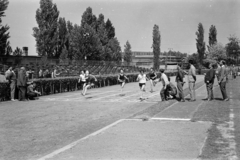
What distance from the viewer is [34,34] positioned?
49500 millimetres

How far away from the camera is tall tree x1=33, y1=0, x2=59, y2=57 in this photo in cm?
4934

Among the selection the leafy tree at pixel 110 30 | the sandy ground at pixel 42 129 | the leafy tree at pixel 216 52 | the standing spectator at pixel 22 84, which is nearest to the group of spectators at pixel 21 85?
the standing spectator at pixel 22 84

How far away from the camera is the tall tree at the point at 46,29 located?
4934 centimetres

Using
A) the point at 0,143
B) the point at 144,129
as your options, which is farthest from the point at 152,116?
the point at 0,143

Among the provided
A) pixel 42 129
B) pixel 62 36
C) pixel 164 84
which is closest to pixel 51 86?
pixel 164 84

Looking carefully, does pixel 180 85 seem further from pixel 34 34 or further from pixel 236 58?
pixel 236 58

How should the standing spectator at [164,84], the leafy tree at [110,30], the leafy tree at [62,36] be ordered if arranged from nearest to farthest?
the standing spectator at [164,84]
the leafy tree at [62,36]
the leafy tree at [110,30]

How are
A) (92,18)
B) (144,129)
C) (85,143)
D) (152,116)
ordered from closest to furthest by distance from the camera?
(85,143) < (144,129) < (152,116) < (92,18)

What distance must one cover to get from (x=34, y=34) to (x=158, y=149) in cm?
4686

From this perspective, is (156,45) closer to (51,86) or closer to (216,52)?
(216,52)

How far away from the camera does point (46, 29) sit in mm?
49438

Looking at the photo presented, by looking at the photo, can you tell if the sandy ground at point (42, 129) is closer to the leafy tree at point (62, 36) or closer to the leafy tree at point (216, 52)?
the leafy tree at point (62, 36)

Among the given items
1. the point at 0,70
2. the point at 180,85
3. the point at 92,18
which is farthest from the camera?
the point at 92,18

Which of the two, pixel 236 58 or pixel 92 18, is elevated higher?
pixel 92 18
